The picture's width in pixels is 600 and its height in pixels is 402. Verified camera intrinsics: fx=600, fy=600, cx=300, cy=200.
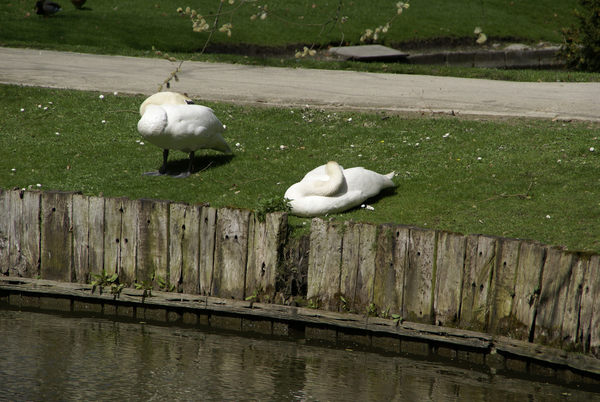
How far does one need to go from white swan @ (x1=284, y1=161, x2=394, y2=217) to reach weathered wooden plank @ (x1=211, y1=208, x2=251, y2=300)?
1.26m

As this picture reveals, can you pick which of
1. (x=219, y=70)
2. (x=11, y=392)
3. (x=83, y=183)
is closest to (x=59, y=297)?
(x=11, y=392)

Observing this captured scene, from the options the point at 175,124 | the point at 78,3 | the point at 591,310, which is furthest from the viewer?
the point at 78,3

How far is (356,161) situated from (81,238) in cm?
481

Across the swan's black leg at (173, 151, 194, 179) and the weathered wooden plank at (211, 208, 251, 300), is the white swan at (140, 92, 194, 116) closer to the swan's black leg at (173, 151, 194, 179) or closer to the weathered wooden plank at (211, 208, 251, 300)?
the swan's black leg at (173, 151, 194, 179)

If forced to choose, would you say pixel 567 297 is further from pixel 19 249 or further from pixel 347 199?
pixel 19 249

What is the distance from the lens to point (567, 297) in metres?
5.70

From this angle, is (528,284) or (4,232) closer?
(528,284)

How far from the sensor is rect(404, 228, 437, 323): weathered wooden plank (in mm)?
6176

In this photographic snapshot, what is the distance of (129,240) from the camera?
696cm

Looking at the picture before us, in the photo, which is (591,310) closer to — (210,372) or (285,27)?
(210,372)

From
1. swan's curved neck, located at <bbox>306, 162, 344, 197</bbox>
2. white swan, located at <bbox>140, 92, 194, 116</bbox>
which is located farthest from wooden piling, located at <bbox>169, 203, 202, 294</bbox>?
white swan, located at <bbox>140, 92, 194, 116</bbox>

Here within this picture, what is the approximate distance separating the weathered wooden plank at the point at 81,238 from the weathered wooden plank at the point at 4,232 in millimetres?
857

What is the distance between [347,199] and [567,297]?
3087 mm

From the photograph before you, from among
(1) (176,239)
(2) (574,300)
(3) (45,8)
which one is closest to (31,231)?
(1) (176,239)
